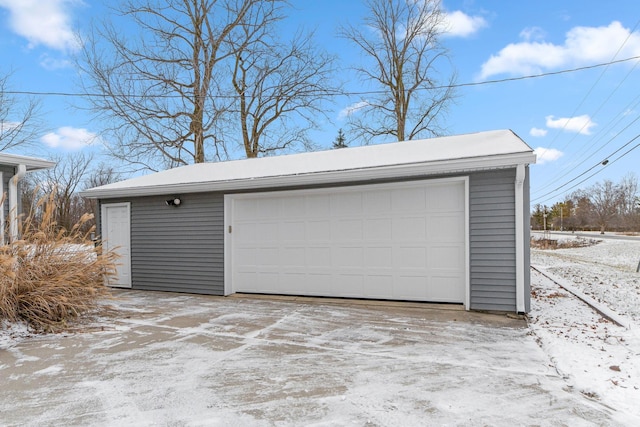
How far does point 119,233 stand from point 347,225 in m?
5.04

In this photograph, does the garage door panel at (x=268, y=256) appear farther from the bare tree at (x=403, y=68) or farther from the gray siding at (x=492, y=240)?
the bare tree at (x=403, y=68)

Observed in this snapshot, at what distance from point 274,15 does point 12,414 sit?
16.6 meters

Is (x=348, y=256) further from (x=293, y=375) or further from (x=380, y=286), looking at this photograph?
(x=293, y=375)

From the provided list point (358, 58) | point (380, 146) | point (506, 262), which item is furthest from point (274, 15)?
point (506, 262)

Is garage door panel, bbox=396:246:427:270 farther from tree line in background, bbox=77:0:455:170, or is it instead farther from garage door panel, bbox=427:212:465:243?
tree line in background, bbox=77:0:455:170

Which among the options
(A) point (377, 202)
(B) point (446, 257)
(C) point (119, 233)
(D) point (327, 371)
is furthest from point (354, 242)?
(C) point (119, 233)

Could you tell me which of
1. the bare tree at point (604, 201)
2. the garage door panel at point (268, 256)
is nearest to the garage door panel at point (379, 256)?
the garage door panel at point (268, 256)

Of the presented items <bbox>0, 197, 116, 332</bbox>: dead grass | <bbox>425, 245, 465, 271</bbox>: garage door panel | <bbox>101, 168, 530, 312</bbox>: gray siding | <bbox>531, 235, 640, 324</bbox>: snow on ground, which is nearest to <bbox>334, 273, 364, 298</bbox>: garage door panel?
<bbox>425, 245, 465, 271</bbox>: garage door panel

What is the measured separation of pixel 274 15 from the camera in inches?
624

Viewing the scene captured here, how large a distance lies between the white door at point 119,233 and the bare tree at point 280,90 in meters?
8.69

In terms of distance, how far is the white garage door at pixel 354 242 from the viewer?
219 inches

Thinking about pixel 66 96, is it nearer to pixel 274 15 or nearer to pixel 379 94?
pixel 274 15

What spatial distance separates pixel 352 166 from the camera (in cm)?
612

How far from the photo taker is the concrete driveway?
2.37m
